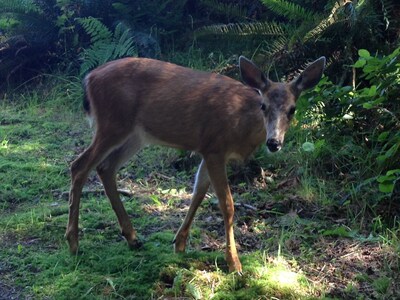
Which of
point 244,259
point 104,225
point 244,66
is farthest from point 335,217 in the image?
point 104,225

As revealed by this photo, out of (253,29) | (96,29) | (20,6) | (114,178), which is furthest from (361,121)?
→ (20,6)

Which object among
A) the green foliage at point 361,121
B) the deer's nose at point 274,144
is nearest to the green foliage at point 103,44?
the green foliage at point 361,121

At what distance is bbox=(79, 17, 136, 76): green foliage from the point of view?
828cm

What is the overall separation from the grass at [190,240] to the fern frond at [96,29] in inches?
83.7

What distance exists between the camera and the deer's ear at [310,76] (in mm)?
4738

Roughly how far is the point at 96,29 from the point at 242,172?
3.71 m

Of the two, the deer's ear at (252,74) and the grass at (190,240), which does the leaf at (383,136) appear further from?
the deer's ear at (252,74)

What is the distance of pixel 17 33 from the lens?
9.61 meters

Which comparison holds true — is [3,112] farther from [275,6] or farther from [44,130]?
[275,6]

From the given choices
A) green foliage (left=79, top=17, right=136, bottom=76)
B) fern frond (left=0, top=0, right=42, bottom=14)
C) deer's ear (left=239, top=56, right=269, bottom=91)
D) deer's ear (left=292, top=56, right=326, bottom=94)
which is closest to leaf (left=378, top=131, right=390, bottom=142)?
deer's ear (left=292, top=56, right=326, bottom=94)

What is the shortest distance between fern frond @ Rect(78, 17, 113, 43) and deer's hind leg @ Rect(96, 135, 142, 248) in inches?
152

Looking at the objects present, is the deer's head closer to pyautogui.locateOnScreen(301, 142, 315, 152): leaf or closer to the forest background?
the forest background

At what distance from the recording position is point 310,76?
477 cm

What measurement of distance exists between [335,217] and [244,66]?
1.44 m
